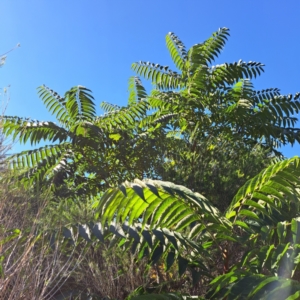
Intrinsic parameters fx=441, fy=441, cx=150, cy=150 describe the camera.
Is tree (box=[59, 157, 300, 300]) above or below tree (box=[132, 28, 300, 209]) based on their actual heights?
below

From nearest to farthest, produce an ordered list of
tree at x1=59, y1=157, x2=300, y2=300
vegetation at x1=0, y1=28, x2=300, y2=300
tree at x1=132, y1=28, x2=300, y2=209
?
tree at x1=59, y1=157, x2=300, y2=300 → vegetation at x1=0, y1=28, x2=300, y2=300 → tree at x1=132, y1=28, x2=300, y2=209

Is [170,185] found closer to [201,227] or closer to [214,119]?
[201,227]

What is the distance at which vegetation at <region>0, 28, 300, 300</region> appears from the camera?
311 cm

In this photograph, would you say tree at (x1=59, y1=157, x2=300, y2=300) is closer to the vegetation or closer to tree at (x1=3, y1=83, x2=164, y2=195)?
the vegetation

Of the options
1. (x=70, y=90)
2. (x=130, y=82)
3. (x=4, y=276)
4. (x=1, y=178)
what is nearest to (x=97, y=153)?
(x=70, y=90)

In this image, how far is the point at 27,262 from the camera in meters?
2.92

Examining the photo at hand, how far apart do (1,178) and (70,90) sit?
332 cm

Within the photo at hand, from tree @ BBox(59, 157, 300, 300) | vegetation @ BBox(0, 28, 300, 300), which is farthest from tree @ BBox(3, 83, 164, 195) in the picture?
tree @ BBox(59, 157, 300, 300)

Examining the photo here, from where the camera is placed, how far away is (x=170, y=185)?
288cm

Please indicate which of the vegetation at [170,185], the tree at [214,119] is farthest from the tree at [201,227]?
the tree at [214,119]

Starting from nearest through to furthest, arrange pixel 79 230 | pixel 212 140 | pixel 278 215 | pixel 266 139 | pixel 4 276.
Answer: pixel 4 276
pixel 79 230
pixel 278 215
pixel 212 140
pixel 266 139

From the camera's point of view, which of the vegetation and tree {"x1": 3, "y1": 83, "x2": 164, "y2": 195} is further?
tree {"x1": 3, "y1": 83, "x2": 164, "y2": 195}

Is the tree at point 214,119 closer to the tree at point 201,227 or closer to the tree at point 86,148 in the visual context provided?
the tree at point 86,148

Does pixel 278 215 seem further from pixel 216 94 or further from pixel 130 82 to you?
pixel 130 82
